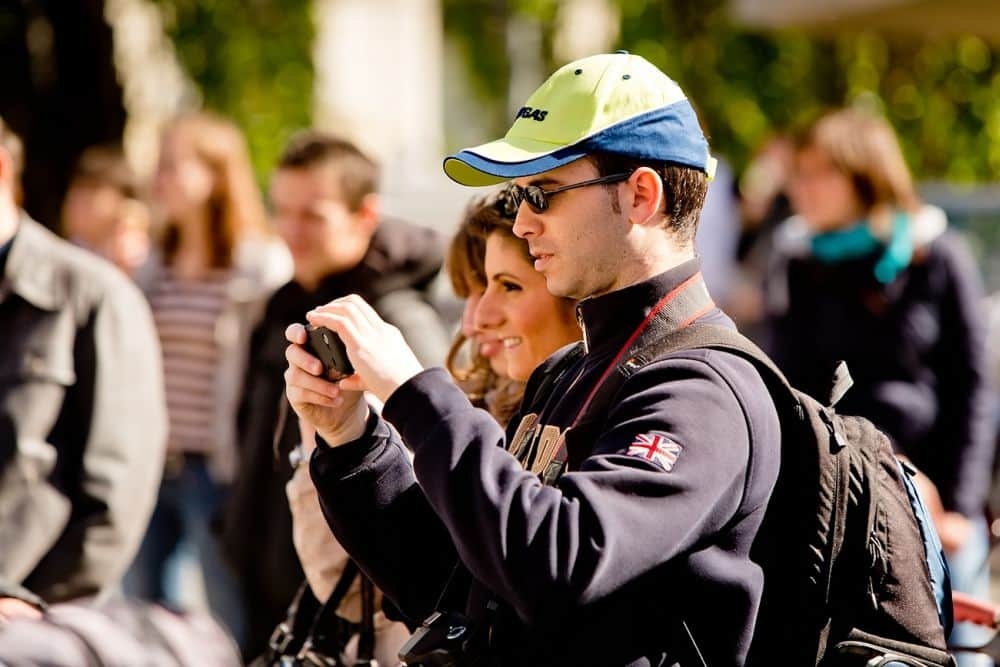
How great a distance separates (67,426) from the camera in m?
3.68

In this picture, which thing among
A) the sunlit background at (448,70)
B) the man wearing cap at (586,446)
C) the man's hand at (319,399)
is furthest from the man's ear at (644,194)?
the sunlit background at (448,70)

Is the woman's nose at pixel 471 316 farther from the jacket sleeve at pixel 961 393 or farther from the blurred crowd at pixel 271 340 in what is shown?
the jacket sleeve at pixel 961 393

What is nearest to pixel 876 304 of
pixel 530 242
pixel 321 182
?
pixel 321 182

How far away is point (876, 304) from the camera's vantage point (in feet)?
15.8

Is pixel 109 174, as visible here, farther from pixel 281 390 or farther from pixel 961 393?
pixel 961 393

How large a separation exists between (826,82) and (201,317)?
1200 centimetres

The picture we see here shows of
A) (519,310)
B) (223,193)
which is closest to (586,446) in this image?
(519,310)

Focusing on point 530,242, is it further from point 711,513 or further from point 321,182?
point 321,182

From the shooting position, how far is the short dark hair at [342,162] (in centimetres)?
462

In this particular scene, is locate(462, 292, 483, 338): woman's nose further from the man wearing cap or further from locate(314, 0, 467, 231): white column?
locate(314, 0, 467, 231): white column

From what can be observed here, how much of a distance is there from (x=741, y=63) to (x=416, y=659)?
1495 cm

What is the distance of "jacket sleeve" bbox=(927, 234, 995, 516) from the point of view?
15.5ft

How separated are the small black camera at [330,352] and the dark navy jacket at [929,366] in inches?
105

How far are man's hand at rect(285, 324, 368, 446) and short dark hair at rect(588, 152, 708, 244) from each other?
49 centimetres
